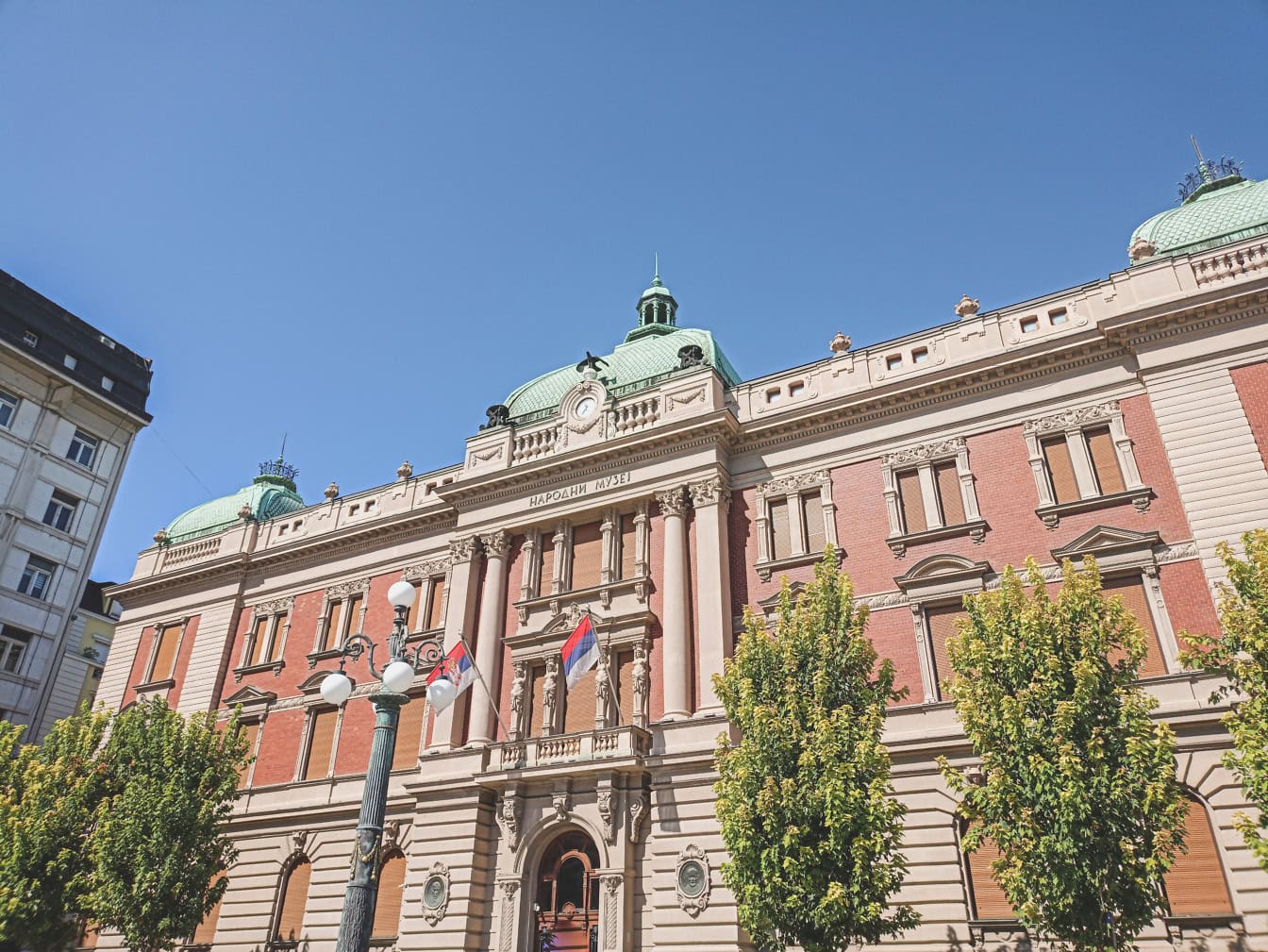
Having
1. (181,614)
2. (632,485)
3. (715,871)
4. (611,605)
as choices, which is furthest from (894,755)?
(181,614)

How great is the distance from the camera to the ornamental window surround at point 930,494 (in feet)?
80.8

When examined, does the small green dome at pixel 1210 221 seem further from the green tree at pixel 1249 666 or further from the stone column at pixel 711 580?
the stone column at pixel 711 580

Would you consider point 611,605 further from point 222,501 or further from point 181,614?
point 222,501

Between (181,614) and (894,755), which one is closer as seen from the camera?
(894,755)

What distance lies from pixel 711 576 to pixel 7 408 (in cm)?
3873

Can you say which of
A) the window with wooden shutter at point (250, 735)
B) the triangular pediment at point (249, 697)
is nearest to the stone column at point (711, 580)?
the triangular pediment at point (249, 697)

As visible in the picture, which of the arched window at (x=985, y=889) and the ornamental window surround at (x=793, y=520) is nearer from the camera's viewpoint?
the arched window at (x=985, y=889)

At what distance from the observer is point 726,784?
18922mm

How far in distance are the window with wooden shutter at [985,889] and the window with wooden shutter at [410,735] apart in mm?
16848

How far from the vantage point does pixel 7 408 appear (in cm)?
4559

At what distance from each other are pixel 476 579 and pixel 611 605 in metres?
5.50

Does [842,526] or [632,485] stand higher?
[632,485]

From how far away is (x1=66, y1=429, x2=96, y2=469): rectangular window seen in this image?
4862cm

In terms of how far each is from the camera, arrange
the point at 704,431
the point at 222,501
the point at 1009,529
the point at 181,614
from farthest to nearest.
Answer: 1. the point at 222,501
2. the point at 181,614
3. the point at 704,431
4. the point at 1009,529
